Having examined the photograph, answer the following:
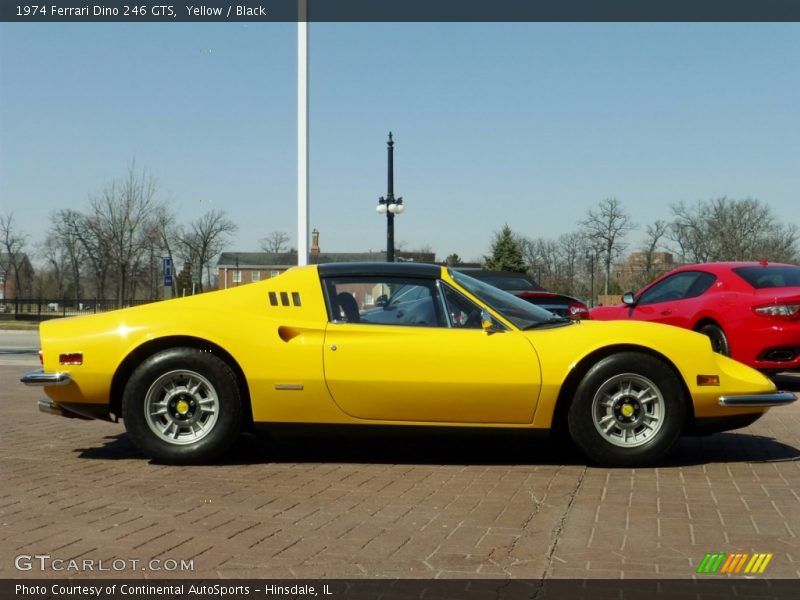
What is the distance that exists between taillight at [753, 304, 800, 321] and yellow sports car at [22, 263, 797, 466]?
12.4ft

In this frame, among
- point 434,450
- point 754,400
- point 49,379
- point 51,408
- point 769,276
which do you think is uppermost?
point 769,276

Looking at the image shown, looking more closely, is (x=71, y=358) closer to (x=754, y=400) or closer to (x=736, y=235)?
(x=754, y=400)

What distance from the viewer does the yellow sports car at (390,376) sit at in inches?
216

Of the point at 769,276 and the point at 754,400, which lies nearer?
the point at 754,400

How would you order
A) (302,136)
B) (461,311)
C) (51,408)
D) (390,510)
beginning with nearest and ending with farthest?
1. (390,510)
2. (461,311)
3. (51,408)
4. (302,136)

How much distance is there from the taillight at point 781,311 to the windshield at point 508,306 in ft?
13.6

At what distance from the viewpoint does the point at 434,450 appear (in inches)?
249

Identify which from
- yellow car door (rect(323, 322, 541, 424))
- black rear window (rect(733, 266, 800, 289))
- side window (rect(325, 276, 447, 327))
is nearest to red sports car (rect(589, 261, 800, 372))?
black rear window (rect(733, 266, 800, 289))

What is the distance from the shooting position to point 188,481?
17.0ft

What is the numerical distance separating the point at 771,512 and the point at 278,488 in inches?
106

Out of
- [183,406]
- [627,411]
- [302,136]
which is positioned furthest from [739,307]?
[302,136]

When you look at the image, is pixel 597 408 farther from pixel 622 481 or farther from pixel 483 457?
pixel 483 457

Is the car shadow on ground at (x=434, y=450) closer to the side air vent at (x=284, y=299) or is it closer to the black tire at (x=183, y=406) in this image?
the black tire at (x=183, y=406)

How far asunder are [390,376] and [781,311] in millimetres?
5584
